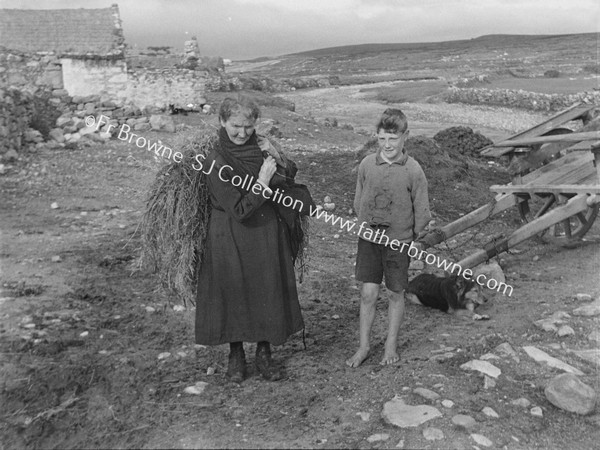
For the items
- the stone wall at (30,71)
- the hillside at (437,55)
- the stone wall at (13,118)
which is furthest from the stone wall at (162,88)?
the hillside at (437,55)

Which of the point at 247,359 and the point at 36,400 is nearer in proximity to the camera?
the point at 36,400

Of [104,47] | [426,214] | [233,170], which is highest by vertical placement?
[104,47]

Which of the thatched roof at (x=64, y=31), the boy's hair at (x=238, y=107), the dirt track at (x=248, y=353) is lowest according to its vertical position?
the dirt track at (x=248, y=353)

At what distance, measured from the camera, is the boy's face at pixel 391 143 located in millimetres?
3635

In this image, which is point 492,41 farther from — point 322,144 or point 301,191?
point 301,191

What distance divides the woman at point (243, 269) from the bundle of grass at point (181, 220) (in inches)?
4.3

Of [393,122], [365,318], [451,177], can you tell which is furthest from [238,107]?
[451,177]

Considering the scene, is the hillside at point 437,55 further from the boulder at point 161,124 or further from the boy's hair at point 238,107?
the boy's hair at point 238,107

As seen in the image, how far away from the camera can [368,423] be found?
3135mm

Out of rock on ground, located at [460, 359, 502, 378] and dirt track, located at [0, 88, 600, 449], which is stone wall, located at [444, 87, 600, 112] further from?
rock on ground, located at [460, 359, 502, 378]

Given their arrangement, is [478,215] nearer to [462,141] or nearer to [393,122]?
[393,122]

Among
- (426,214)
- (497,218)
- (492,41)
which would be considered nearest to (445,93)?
(497,218)

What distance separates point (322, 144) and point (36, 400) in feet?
32.0

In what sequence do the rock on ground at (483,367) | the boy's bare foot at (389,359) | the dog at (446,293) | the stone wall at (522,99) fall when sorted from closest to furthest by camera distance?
the rock on ground at (483,367), the boy's bare foot at (389,359), the dog at (446,293), the stone wall at (522,99)
